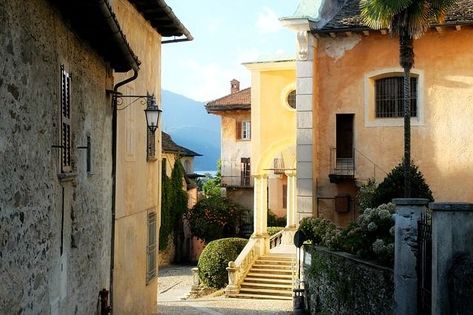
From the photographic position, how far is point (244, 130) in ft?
141

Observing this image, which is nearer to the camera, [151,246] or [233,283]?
[151,246]

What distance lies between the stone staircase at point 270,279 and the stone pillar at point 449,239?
1566 cm

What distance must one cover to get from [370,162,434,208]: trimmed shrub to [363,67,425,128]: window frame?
3.40 meters

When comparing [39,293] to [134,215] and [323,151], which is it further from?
[323,151]

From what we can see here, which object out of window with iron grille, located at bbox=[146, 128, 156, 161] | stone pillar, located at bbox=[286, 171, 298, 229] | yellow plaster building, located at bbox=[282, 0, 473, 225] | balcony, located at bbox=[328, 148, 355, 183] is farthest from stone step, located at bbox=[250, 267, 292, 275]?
window with iron grille, located at bbox=[146, 128, 156, 161]

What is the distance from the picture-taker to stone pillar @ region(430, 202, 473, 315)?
8344 millimetres

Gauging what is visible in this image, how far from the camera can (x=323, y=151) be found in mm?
22156

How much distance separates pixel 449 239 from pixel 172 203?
3131 centimetres

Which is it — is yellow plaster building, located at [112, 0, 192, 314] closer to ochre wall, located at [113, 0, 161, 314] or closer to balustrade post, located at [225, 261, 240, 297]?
ochre wall, located at [113, 0, 161, 314]

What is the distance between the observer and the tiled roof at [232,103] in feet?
138

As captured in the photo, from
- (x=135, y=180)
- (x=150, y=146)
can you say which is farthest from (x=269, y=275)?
(x=135, y=180)

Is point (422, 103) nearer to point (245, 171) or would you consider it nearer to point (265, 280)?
point (265, 280)

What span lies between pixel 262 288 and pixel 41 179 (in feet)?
61.3

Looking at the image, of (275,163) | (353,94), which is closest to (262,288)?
(353,94)
